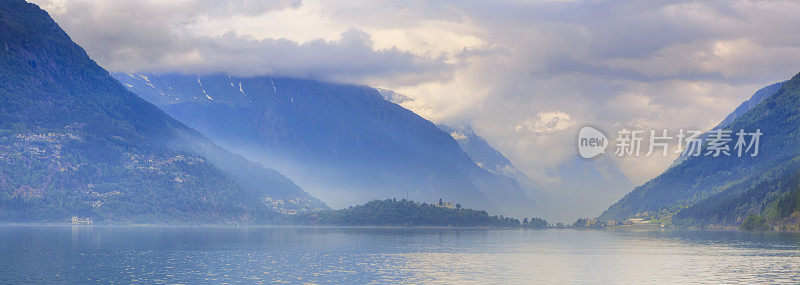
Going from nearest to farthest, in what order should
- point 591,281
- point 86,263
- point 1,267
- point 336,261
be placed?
point 591,281
point 1,267
point 86,263
point 336,261

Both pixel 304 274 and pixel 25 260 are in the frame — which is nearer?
pixel 304 274

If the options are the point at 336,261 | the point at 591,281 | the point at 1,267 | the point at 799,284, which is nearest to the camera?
the point at 799,284

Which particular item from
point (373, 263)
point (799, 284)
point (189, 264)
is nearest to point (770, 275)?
point (799, 284)

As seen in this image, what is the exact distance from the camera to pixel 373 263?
19350 cm

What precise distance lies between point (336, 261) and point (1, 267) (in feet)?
251

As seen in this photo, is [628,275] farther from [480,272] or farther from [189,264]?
[189,264]

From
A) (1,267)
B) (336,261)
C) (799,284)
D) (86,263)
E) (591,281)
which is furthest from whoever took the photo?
Answer: (336,261)

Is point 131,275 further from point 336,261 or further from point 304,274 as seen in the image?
point 336,261

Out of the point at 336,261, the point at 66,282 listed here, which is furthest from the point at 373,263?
the point at 66,282

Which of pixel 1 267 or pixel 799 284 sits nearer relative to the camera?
pixel 799 284

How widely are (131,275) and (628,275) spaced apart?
102625 millimetres

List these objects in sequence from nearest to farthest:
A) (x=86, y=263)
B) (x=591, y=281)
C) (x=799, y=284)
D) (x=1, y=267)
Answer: (x=799, y=284) → (x=591, y=281) → (x=1, y=267) → (x=86, y=263)

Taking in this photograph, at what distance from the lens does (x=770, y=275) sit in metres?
159

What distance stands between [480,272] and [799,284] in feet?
202
